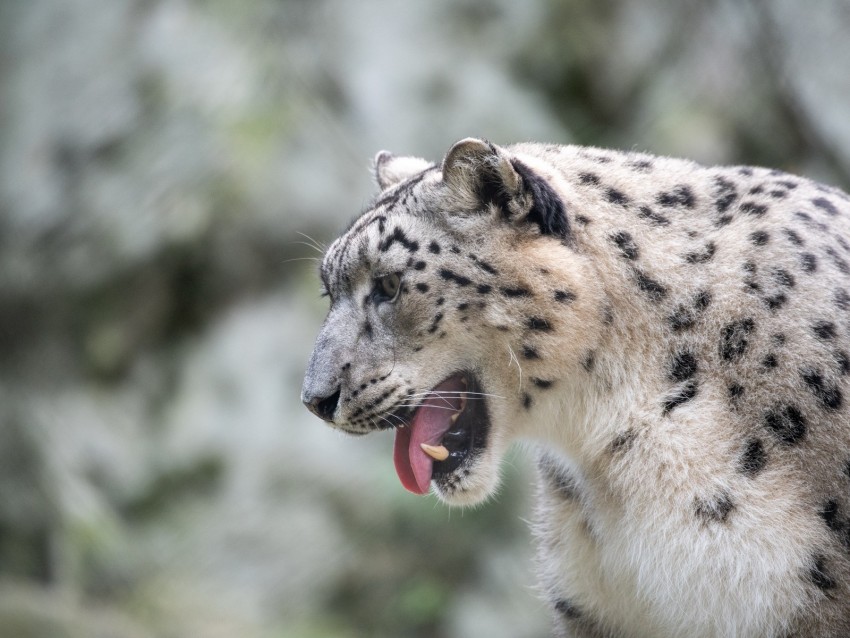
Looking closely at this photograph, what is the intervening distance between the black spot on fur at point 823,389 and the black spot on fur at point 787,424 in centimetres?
7

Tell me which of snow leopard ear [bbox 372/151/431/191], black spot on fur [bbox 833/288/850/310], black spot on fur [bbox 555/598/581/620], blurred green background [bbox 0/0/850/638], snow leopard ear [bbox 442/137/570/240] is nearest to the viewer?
black spot on fur [bbox 833/288/850/310]

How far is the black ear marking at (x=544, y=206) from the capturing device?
2.90m

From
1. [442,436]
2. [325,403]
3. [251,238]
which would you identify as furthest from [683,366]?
[251,238]

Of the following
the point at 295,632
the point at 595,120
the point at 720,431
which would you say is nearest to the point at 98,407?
the point at 295,632

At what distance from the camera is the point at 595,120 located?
8.26 m

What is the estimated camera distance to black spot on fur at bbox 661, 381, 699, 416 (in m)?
2.88

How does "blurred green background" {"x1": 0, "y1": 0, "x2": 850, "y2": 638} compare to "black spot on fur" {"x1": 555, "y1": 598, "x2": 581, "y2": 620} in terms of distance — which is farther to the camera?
"blurred green background" {"x1": 0, "y1": 0, "x2": 850, "y2": 638}

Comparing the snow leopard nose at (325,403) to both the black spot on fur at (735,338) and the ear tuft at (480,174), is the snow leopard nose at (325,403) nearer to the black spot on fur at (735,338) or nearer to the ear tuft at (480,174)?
the ear tuft at (480,174)

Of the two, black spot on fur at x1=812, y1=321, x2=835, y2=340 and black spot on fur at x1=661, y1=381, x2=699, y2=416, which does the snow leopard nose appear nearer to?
black spot on fur at x1=661, y1=381, x2=699, y2=416

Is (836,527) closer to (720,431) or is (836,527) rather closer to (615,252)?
(720,431)

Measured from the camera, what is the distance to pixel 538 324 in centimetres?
291

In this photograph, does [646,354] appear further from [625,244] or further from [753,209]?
[753,209]

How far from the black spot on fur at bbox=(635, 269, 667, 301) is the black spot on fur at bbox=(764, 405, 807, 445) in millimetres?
458

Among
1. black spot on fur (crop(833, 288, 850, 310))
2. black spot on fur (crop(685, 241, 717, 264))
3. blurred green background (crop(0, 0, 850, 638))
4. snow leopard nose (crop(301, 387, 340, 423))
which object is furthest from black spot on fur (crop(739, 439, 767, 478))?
blurred green background (crop(0, 0, 850, 638))
